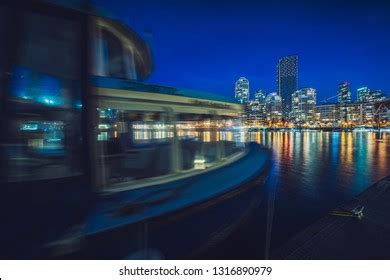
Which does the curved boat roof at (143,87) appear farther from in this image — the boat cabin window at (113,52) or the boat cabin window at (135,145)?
the boat cabin window at (113,52)

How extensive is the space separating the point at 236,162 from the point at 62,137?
4119 millimetres

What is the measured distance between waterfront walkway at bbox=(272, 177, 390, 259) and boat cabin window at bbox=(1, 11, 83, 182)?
11.5 ft

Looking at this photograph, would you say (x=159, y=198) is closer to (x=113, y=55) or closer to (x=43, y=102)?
(x=43, y=102)

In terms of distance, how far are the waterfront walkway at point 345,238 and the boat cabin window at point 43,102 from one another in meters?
3.52

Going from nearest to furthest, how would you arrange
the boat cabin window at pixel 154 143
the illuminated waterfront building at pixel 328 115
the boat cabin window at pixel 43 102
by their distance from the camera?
the boat cabin window at pixel 43 102
the boat cabin window at pixel 154 143
the illuminated waterfront building at pixel 328 115

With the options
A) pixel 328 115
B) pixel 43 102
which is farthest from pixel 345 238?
pixel 328 115

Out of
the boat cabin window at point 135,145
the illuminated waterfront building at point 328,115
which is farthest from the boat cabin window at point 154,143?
the illuminated waterfront building at point 328,115

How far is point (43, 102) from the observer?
3105mm

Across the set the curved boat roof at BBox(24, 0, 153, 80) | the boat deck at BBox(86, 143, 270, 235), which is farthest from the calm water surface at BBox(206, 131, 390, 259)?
the curved boat roof at BBox(24, 0, 153, 80)

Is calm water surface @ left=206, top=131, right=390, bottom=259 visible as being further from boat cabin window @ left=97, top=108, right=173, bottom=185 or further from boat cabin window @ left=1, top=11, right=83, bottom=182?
boat cabin window @ left=1, top=11, right=83, bottom=182

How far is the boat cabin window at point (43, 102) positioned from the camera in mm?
2961

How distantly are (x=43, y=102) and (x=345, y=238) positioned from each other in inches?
193

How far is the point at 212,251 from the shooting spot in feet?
16.0

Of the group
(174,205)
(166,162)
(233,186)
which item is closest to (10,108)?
(174,205)
